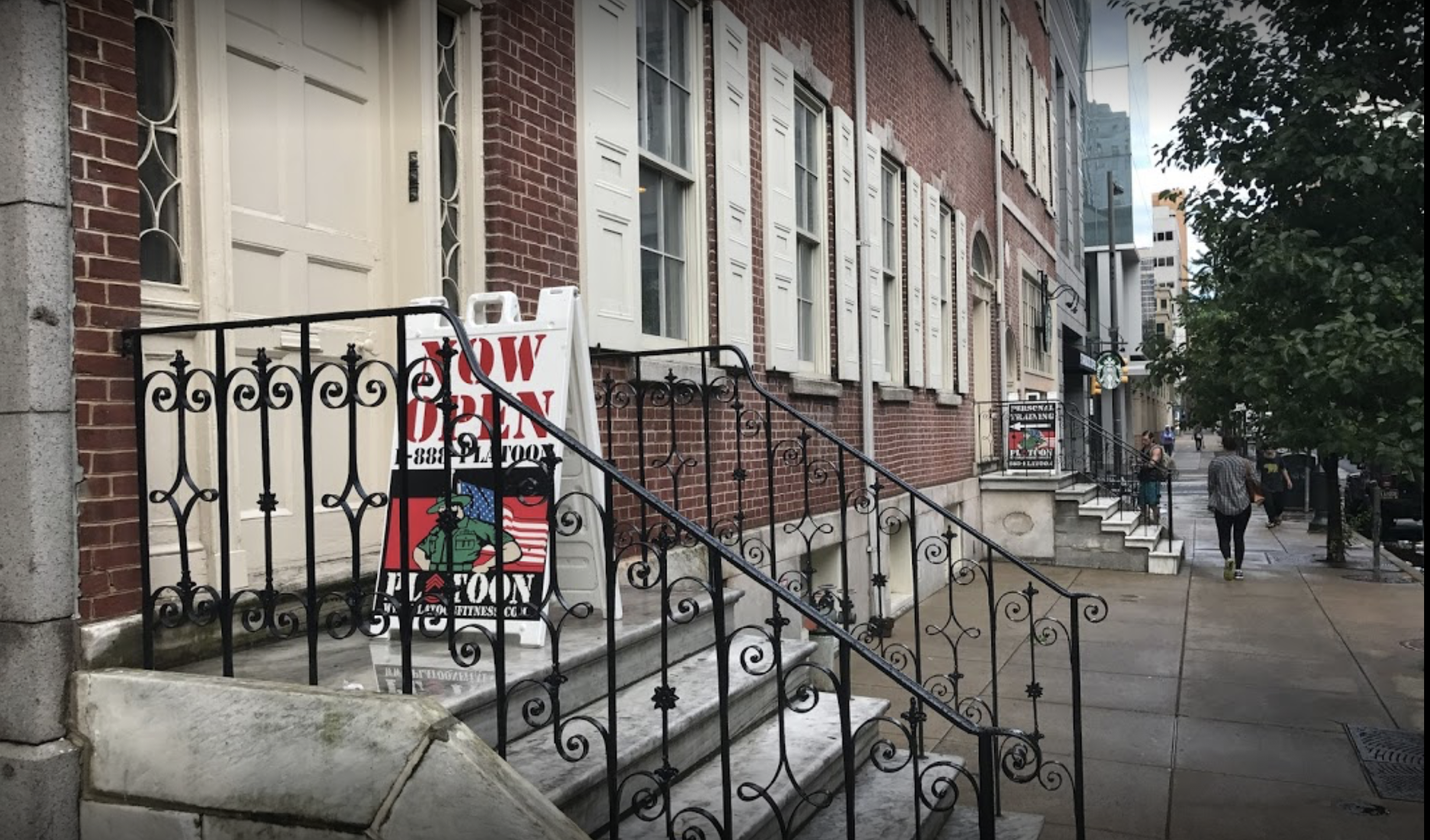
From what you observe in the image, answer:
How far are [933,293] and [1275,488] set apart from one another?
35.8 ft

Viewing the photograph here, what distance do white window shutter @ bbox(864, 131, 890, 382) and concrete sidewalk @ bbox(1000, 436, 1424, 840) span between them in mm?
3073

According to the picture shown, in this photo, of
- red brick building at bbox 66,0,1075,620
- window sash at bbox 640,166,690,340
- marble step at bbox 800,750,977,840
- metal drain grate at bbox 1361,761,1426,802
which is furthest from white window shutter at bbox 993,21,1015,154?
marble step at bbox 800,750,977,840

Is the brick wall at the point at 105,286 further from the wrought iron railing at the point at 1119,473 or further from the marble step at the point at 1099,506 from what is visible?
the wrought iron railing at the point at 1119,473

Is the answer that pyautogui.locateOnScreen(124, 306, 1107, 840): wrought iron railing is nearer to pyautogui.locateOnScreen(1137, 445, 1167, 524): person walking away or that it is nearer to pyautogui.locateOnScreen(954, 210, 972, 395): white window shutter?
pyautogui.locateOnScreen(954, 210, 972, 395): white window shutter

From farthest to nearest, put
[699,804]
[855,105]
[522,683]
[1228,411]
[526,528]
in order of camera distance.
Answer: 1. [1228,411]
2. [855,105]
3. [526,528]
4. [699,804]
5. [522,683]

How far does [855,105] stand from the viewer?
9727 millimetres

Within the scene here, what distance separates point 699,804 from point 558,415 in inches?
57.4

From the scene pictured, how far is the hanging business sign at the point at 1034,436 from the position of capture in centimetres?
1438

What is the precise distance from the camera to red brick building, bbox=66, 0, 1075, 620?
338 centimetres

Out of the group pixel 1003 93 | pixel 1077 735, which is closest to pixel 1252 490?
pixel 1003 93

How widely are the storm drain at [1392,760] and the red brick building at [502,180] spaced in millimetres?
4223

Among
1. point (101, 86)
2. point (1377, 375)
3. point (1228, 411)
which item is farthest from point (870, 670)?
point (1228, 411)

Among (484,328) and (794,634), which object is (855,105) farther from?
(484,328)

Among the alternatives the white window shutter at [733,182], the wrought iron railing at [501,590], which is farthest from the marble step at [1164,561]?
the wrought iron railing at [501,590]
